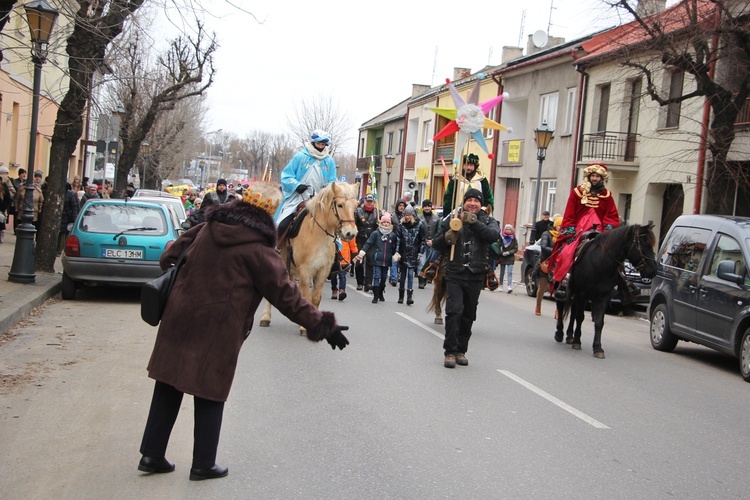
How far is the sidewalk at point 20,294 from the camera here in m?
10.8

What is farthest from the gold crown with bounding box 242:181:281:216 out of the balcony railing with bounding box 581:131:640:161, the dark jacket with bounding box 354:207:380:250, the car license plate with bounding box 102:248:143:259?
the balcony railing with bounding box 581:131:640:161

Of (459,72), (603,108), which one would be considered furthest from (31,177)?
(459,72)

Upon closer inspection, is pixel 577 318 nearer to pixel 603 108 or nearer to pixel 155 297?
pixel 155 297

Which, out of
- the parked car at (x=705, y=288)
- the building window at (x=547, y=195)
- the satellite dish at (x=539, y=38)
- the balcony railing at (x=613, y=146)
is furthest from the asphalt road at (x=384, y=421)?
the satellite dish at (x=539, y=38)

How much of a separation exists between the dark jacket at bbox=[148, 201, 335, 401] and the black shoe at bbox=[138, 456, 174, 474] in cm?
63

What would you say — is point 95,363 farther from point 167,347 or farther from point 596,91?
point 596,91

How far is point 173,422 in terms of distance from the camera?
5.03 metres

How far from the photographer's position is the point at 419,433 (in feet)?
21.4

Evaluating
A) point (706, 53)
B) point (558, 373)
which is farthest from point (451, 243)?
point (706, 53)

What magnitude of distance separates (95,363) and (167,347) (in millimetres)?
4382

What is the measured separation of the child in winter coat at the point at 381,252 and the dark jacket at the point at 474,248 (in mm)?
6398

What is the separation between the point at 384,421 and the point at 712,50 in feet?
44.9

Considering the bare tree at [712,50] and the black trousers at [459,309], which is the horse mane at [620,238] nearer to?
the black trousers at [459,309]

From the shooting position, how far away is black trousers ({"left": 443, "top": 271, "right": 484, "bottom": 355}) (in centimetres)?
946
